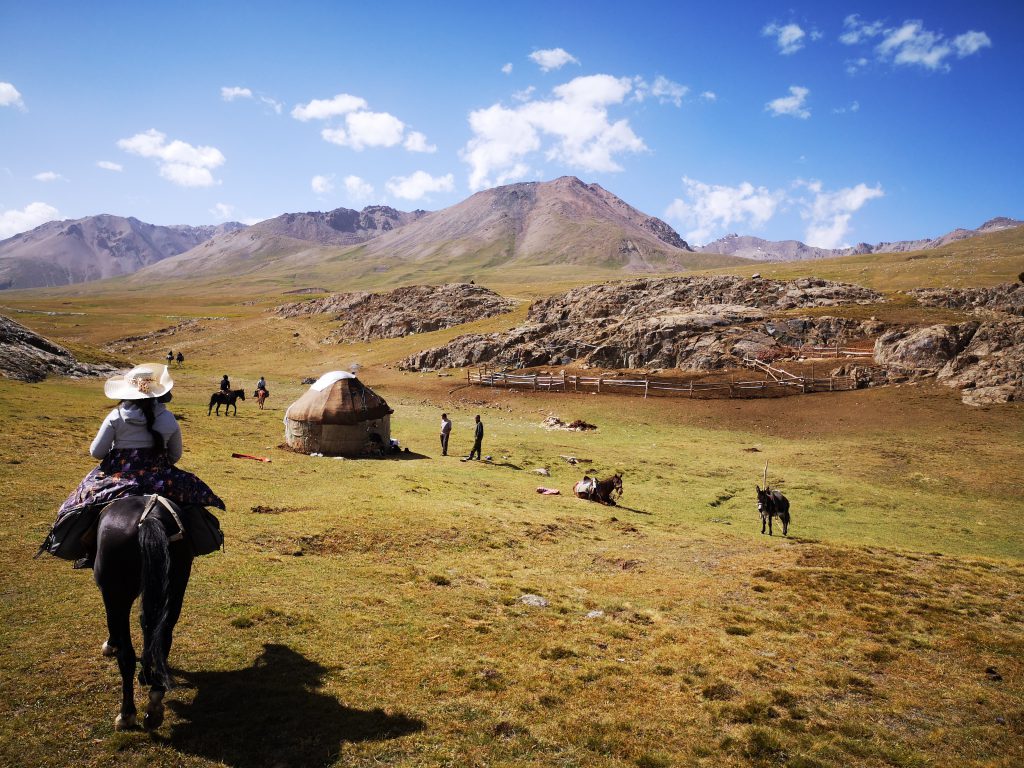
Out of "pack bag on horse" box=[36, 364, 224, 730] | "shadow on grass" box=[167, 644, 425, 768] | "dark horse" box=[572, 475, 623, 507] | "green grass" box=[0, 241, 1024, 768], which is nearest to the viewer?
"shadow on grass" box=[167, 644, 425, 768]

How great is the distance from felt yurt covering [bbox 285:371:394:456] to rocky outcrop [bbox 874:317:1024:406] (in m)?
39.2

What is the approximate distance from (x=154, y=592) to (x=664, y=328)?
56482 mm

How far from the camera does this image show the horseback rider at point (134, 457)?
20.6 ft

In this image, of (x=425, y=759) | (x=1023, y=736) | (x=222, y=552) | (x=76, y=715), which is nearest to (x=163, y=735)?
(x=76, y=715)

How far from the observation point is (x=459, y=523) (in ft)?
50.0

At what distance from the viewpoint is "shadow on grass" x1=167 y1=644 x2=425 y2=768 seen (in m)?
5.54

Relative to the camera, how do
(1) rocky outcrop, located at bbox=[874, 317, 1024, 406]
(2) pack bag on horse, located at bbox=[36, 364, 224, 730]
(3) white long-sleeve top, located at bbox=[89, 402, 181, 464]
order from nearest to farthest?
(2) pack bag on horse, located at bbox=[36, 364, 224, 730]
(3) white long-sleeve top, located at bbox=[89, 402, 181, 464]
(1) rocky outcrop, located at bbox=[874, 317, 1024, 406]

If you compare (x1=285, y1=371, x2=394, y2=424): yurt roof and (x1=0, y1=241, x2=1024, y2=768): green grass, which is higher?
(x1=285, y1=371, x2=394, y2=424): yurt roof

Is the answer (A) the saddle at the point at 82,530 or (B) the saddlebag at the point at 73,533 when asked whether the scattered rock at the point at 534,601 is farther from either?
(B) the saddlebag at the point at 73,533

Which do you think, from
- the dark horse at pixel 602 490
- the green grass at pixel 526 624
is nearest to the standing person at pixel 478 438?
the green grass at pixel 526 624

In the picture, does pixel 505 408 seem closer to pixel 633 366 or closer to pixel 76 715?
pixel 633 366

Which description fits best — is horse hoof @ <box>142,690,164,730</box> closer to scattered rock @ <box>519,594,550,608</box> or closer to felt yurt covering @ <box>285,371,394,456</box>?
scattered rock @ <box>519,594,550,608</box>

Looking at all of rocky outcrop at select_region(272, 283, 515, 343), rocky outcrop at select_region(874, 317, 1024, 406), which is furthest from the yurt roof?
rocky outcrop at select_region(272, 283, 515, 343)

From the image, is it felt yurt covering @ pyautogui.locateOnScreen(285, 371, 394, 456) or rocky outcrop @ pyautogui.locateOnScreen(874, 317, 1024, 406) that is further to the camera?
rocky outcrop @ pyautogui.locateOnScreen(874, 317, 1024, 406)
